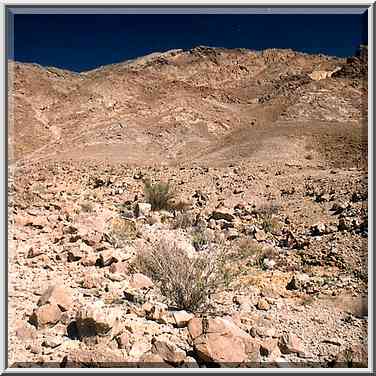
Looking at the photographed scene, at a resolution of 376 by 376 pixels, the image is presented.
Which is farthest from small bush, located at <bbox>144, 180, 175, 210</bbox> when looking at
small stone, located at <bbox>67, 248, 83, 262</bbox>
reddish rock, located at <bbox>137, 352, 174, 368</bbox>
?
reddish rock, located at <bbox>137, 352, 174, 368</bbox>

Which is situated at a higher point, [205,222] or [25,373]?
[205,222]

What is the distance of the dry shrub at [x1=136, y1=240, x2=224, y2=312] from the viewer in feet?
10.2

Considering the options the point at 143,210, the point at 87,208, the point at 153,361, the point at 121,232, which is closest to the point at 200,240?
the point at 121,232

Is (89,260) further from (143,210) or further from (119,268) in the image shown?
(143,210)

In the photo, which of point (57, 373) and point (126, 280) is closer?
point (57, 373)

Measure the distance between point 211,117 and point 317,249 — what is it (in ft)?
56.3

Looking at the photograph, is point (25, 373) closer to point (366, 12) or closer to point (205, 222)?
point (366, 12)

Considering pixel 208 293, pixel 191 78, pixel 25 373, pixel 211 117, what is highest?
pixel 191 78

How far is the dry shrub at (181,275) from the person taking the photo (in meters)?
3.11

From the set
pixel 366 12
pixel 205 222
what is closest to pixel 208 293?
pixel 366 12

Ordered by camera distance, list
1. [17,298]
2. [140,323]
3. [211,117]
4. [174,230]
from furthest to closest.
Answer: [211,117] → [174,230] → [17,298] → [140,323]

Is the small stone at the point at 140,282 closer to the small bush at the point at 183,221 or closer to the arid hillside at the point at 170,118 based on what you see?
the small bush at the point at 183,221

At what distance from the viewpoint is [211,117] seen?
21219 millimetres

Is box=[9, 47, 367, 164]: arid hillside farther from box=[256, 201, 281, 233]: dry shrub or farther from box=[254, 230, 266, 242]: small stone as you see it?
box=[254, 230, 266, 242]: small stone
